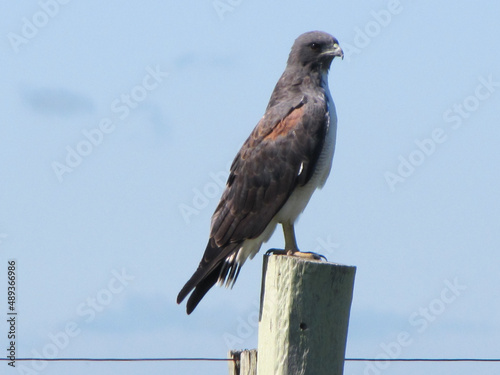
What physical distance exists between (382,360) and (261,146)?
2.34 metres

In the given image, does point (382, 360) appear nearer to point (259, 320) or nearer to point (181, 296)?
point (259, 320)

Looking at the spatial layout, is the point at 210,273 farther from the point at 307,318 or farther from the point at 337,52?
the point at 337,52

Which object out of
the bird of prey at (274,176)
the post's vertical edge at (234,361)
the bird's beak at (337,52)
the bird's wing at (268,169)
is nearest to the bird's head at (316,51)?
the bird's beak at (337,52)

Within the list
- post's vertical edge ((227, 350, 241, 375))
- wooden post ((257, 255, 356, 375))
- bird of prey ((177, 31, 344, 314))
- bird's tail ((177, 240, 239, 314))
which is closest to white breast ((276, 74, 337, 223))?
bird of prey ((177, 31, 344, 314))

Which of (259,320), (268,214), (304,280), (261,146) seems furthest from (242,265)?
(304,280)

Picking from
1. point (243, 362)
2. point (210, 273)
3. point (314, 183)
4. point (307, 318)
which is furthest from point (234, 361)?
point (314, 183)

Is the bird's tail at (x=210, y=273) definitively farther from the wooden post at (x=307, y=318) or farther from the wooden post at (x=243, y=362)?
the wooden post at (x=307, y=318)

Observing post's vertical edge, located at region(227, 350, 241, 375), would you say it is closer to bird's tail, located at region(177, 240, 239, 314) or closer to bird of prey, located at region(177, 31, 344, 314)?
bird's tail, located at region(177, 240, 239, 314)

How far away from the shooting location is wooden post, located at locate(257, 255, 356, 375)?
3.83 metres

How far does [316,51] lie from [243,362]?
3309 mm

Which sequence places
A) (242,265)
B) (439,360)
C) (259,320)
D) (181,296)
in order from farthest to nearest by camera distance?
(242,265), (181,296), (439,360), (259,320)

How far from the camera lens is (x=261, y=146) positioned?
6211 mm

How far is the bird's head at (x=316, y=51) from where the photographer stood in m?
6.81

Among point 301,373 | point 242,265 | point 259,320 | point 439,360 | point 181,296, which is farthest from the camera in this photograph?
point 242,265
